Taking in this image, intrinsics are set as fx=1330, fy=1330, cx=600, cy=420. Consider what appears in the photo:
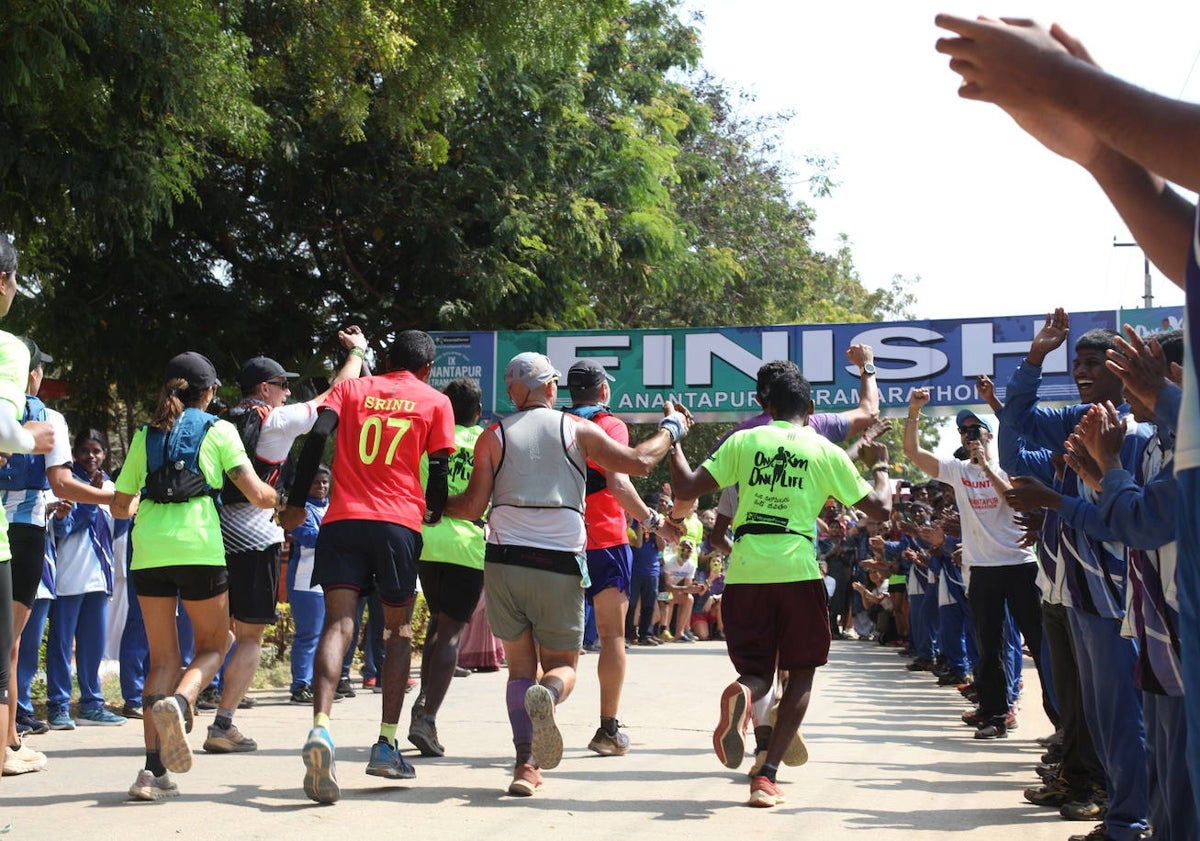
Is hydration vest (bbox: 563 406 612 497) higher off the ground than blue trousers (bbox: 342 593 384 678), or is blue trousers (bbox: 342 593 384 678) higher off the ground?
hydration vest (bbox: 563 406 612 497)

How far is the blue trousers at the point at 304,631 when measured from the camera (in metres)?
11.0

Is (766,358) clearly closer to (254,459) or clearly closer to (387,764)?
(254,459)

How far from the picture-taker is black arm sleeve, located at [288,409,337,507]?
6.55 meters

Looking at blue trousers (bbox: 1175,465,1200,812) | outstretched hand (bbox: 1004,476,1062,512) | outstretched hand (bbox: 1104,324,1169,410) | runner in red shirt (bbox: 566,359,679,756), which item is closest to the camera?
blue trousers (bbox: 1175,465,1200,812)

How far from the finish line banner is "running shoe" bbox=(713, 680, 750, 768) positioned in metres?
12.0

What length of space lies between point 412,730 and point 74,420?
12.9 meters

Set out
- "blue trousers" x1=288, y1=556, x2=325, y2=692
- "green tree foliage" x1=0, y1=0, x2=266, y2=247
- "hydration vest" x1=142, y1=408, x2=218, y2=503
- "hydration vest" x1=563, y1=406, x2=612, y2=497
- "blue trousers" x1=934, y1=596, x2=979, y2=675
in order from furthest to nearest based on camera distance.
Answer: "blue trousers" x1=934, y1=596, x2=979, y2=675
"blue trousers" x1=288, y1=556, x2=325, y2=692
"green tree foliage" x1=0, y1=0, x2=266, y2=247
"hydration vest" x1=563, y1=406, x2=612, y2=497
"hydration vest" x1=142, y1=408, x2=218, y2=503

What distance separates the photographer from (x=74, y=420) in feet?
61.5

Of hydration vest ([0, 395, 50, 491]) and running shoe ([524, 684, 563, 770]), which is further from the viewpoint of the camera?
hydration vest ([0, 395, 50, 491])

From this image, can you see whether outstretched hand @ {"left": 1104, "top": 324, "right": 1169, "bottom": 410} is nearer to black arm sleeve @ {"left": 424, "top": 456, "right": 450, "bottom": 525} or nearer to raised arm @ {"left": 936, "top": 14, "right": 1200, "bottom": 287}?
raised arm @ {"left": 936, "top": 14, "right": 1200, "bottom": 287}

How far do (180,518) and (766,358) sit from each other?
41.6 feet

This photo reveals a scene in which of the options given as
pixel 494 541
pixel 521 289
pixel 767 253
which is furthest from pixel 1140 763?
pixel 767 253

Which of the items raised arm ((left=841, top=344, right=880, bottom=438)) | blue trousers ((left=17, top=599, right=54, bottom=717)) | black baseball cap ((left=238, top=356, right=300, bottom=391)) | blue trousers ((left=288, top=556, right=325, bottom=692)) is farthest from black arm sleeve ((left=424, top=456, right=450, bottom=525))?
blue trousers ((left=288, top=556, right=325, bottom=692))

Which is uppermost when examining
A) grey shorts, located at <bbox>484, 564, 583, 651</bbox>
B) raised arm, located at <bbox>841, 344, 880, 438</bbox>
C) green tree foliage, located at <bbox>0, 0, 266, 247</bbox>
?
green tree foliage, located at <bbox>0, 0, 266, 247</bbox>
